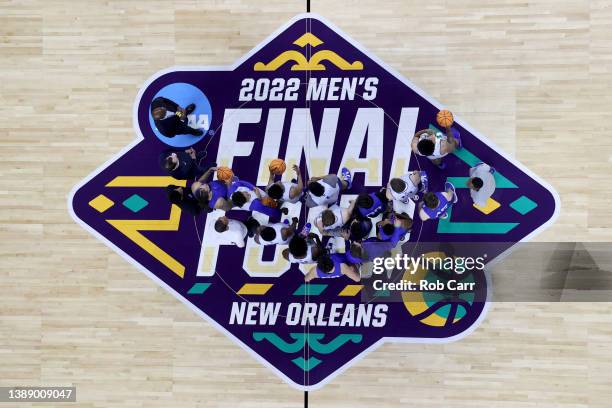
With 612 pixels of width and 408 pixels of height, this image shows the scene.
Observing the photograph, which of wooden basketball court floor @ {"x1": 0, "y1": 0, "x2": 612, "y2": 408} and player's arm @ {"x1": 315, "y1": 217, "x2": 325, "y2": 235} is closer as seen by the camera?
player's arm @ {"x1": 315, "y1": 217, "x2": 325, "y2": 235}

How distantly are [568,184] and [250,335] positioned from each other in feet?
16.2

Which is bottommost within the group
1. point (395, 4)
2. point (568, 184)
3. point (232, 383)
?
point (232, 383)

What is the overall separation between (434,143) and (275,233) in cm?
233

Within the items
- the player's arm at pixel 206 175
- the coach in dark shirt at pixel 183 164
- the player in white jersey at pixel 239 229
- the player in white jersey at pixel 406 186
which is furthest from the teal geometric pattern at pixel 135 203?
the player in white jersey at pixel 406 186

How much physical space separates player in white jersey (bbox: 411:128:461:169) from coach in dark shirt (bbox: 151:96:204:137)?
3091 mm

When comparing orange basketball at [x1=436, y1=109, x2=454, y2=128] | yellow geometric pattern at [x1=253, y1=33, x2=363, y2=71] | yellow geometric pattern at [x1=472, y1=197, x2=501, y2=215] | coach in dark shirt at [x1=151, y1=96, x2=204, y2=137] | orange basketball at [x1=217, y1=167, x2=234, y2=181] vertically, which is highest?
yellow geometric pattern at [x1=253, y1=33, x2=363, y2=71]

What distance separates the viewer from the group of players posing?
6.48 meters

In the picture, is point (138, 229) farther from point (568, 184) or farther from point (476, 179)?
point (568, 184)

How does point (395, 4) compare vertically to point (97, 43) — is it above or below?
above

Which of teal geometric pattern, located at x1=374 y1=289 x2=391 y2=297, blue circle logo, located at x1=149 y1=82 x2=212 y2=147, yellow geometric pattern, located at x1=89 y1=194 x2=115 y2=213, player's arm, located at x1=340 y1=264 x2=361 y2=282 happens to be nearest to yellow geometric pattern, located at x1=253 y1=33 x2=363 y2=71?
blue circle logo, located at x1=149 y1=82 x2=212 y2=147

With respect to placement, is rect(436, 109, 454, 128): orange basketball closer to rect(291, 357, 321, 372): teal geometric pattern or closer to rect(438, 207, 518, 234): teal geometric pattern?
rect(438, 207, 518, 234): teal geometric pattern

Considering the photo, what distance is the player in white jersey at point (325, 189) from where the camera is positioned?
6510 millimetres

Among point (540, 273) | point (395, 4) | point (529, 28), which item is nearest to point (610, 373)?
point (540, 273)

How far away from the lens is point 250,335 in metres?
7.53
